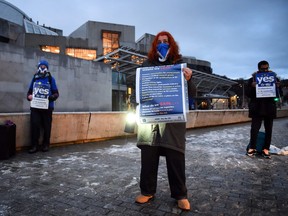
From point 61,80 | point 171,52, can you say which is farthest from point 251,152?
point 61,80

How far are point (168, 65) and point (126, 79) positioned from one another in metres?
21.8

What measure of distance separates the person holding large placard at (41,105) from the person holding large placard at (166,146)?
3835 mm

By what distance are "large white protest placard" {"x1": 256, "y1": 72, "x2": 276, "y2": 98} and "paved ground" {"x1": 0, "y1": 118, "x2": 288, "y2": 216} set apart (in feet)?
4.65

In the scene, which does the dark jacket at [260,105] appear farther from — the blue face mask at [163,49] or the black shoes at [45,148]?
the black shoes at [45,148]

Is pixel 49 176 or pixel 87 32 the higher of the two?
pixel 87 32

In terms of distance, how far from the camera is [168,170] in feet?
9.37

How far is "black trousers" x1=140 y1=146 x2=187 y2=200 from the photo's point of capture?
276 cm

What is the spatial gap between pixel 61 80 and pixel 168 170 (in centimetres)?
1331

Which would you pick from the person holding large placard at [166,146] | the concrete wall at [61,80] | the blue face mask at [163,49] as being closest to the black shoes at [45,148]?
the person holding large placard at [166,146]

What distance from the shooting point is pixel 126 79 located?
80.0 feet

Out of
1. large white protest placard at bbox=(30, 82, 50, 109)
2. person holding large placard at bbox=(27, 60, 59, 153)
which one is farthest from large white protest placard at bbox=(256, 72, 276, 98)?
large white protest placard at bbox=(30, 82, 50, 109)

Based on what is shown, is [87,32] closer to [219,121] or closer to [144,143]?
[219,121]

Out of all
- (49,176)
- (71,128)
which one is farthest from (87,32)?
(49,176)

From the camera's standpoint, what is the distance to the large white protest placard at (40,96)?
5.81 metres
